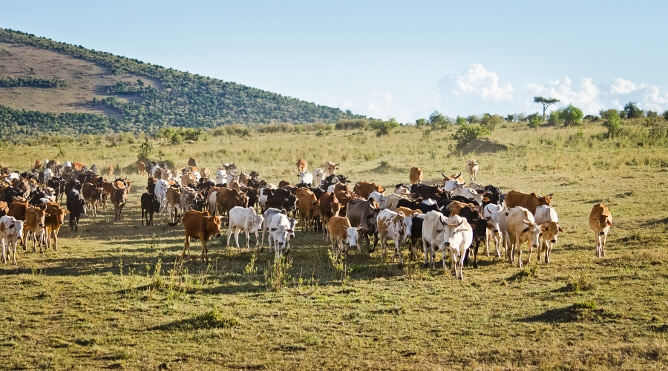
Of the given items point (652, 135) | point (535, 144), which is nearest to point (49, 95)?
point (535, 144)

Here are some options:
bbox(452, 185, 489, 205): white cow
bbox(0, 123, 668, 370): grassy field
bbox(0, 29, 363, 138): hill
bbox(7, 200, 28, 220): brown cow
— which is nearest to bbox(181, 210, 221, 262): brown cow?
bbox(0, 123, 668, 370): grassy field

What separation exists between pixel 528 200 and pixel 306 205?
280 inches

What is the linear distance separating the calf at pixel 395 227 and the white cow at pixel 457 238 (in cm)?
131

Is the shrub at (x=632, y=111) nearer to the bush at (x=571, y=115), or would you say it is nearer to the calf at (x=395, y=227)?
the bush at (x=571, y=115)

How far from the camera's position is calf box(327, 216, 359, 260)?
13633 millimetres

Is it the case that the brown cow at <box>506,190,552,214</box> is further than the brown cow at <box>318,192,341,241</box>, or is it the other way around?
the brown cow at <box>318,192,341,241</box>

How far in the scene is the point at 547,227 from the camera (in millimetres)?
13602

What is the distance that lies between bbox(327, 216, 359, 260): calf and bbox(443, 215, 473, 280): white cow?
2.36 metres

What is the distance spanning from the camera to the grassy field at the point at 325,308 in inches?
330

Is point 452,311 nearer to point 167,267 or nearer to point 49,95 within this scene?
point 167,267

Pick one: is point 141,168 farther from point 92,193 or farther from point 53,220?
point 53,220

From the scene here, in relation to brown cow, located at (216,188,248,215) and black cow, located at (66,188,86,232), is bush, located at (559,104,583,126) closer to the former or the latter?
brown cow, located at (216,188,248,215)

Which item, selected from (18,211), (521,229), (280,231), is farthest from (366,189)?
(18,211)

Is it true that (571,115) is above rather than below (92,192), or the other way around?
above
